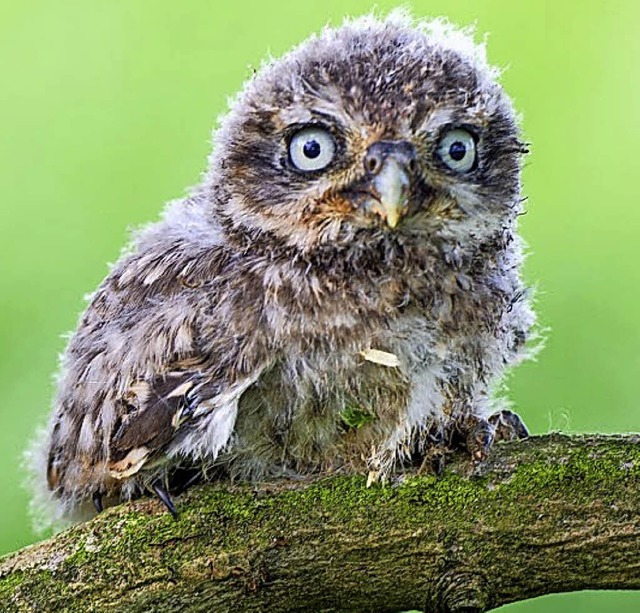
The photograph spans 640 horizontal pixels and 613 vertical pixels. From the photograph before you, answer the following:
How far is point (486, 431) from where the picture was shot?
2.55m

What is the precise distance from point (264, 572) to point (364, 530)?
0.23 meters

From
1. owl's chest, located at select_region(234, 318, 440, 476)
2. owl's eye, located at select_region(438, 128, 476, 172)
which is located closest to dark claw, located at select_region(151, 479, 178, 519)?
owl's chest, located at select_region(234, 318, 440, 476)

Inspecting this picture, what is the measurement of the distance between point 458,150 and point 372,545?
848 mm

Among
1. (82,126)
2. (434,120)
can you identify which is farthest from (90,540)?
(82,126)

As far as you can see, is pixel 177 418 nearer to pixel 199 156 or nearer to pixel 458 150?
pixel 458 150

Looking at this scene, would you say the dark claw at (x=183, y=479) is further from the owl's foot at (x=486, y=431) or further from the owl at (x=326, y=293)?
the owl's foot at (x=486, y=431)

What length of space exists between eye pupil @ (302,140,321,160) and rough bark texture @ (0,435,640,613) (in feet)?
2.29

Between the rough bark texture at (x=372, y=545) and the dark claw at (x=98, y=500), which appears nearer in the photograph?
the rough bark texture at (x=372, y=545)

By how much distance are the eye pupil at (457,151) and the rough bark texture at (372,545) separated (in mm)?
628

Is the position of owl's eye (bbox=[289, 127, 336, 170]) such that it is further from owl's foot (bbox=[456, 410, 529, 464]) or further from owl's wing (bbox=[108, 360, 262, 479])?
owl's foot (bbox=[456, 410, 529, 464])

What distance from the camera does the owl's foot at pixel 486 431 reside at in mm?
2477

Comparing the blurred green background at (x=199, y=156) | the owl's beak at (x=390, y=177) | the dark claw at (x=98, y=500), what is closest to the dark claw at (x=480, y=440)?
the owl's beak at (x=390, y=177)

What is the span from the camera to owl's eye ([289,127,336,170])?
2398 mm

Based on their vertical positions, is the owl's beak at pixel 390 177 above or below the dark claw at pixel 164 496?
above
